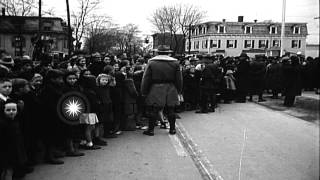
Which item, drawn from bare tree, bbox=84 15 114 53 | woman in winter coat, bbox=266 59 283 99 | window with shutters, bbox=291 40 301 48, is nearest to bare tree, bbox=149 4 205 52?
bare tree, bbox=84 15 114 53

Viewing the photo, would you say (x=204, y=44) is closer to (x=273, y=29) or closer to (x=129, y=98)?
(x=273, y=29)

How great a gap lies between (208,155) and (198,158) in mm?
259

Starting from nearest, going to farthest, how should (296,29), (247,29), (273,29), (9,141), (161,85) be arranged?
(9,141) → (161,85) → (273,29) → (296,29) → (247,29)

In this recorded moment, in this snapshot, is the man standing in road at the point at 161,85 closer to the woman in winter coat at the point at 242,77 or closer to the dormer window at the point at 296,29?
the woman in winter coat at the point at 242,77

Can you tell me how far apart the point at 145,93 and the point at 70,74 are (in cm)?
226

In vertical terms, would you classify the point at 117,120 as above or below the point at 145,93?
below

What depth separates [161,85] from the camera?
25.5ft

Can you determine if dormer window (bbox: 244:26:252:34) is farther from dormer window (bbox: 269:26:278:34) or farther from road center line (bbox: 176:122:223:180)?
road center line (bbox: 176:122:223:180)

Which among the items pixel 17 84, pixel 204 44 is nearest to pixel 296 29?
pixel 204 44

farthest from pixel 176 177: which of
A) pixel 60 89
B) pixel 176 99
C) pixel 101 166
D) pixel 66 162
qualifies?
pixel 176 99

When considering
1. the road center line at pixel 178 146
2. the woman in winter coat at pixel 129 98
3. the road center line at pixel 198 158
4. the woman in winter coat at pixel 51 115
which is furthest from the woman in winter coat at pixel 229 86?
the woman in winter coat at pixel 51 115

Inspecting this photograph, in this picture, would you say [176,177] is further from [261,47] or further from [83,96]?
[261,47]

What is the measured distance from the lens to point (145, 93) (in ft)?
26.0

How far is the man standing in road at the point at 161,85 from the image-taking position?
7.76 m
